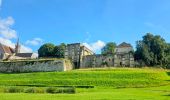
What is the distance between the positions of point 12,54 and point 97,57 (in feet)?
100

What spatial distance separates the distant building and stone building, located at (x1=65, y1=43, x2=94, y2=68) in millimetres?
18123

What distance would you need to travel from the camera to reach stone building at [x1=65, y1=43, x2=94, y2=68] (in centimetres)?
8975

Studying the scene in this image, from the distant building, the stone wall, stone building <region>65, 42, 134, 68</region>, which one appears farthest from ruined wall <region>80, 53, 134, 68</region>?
the distant building

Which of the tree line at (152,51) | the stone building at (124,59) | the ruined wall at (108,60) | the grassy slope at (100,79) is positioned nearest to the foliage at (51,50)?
the ruined wall at (108,60)

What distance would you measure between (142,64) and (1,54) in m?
41.6

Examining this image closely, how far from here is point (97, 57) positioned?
8762 centimetres

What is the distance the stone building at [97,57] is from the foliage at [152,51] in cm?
248

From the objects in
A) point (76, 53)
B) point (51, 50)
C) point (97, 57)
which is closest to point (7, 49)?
point (51, 50)

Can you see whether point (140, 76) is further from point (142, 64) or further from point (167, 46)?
point (167, 46)

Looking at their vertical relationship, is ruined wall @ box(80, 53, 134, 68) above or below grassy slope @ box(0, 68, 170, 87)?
above

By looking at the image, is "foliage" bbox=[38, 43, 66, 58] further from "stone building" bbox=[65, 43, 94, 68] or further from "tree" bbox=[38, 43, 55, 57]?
"stone building" bbox=[65, 43, 94, 68]

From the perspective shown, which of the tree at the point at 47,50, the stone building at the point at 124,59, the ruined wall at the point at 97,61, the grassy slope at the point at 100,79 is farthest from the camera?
the tree at the point at 47,50

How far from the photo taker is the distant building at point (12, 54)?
102000mm

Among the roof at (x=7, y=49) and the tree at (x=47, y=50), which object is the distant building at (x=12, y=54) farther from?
the tree at (x=47, y=50)
